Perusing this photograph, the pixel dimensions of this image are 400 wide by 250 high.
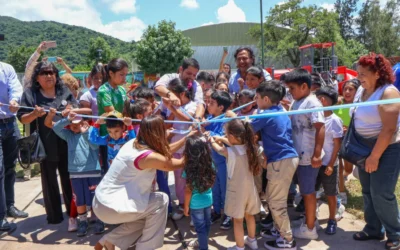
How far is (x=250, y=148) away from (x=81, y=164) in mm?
1894

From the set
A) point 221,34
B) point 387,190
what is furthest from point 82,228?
point 221,34

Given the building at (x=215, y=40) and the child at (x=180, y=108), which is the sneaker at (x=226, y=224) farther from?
the building at (x=215, y=40)

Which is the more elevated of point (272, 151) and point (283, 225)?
point (272, 151)

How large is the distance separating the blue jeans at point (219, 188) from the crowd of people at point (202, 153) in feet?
0.05

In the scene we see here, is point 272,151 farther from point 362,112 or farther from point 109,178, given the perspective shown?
point 109,178

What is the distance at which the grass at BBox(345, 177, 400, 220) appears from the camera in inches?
157

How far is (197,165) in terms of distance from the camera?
9.34ft

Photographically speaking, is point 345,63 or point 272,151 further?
point 345,63

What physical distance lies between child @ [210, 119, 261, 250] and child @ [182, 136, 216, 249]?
0.20m

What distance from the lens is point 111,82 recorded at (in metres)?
3.81

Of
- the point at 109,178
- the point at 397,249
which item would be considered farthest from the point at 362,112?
the point at 109,178

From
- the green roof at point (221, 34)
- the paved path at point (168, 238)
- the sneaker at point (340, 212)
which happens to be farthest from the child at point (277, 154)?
the green roof at point (221, 34)

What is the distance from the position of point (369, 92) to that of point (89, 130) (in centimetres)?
289

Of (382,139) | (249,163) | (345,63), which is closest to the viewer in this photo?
(382,139)
